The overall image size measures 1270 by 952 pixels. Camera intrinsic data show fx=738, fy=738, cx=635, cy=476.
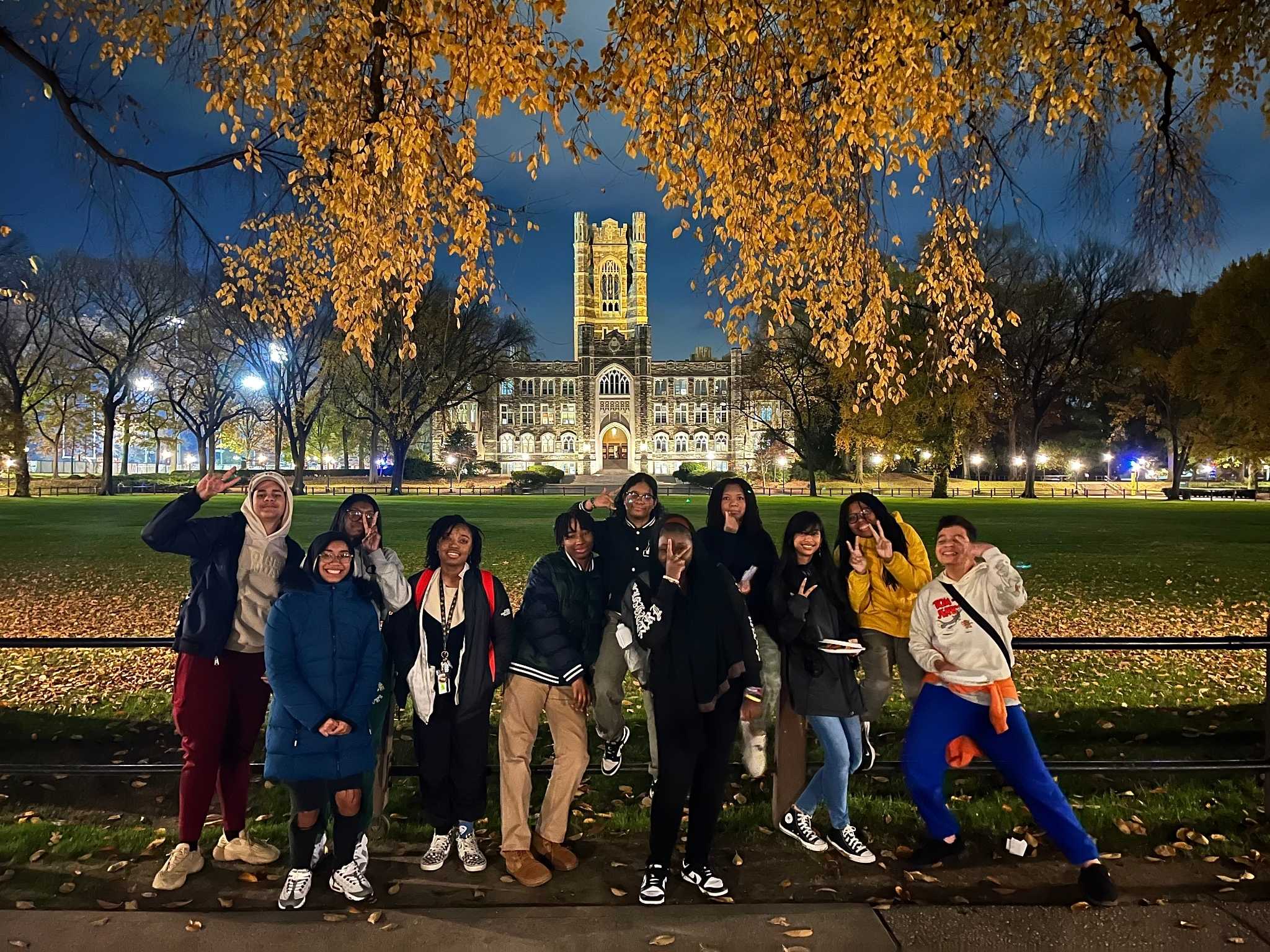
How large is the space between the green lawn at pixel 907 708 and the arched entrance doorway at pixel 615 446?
227 ft

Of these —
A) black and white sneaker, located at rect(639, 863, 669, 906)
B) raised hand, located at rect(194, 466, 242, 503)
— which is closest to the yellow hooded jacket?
black and white sneaker, located at rect(639, 863, 669, 906)

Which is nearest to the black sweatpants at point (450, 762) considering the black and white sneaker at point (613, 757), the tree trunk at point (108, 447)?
the black and white sneaker at point (613, 757)

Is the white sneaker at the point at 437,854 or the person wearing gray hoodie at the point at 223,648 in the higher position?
the person wearing gray hoodie at the point at 223,648

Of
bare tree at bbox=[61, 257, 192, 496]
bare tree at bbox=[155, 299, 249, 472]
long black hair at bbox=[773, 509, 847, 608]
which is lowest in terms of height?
Answer: long black hair at bbox=[773, 509, 847, 608]

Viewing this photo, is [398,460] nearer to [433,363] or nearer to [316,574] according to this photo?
[433,363]

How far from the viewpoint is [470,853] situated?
12.5 feet

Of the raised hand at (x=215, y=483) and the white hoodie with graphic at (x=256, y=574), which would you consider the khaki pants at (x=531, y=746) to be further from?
the raised hand at (x=215, y=483)

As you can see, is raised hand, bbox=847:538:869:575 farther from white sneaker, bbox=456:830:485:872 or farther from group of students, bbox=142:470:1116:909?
white sneaker, bbox=456:830:485:872

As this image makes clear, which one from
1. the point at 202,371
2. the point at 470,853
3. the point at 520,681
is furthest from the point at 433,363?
the point at 470,853

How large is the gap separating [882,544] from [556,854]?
8.23 feet

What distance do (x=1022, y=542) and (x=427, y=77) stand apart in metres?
16.7

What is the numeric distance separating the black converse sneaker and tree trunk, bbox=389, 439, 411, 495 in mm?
33153

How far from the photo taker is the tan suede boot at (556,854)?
150 inches

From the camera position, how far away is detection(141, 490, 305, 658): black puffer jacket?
3.70m
